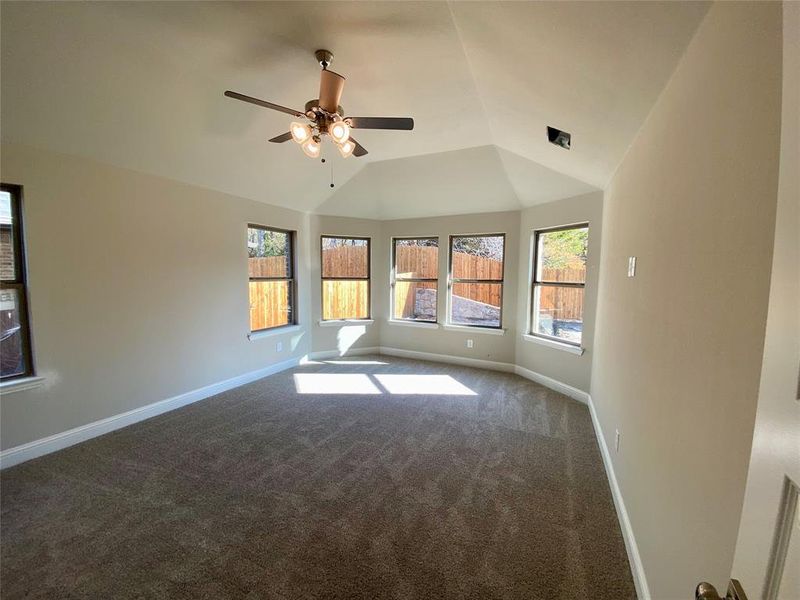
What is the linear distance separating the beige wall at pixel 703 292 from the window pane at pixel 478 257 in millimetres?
3055

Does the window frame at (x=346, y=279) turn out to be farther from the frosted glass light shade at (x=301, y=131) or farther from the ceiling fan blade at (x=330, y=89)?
the ceiling fan blade at (x=330, y=89)

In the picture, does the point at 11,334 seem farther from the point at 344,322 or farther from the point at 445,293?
the point at 445,293

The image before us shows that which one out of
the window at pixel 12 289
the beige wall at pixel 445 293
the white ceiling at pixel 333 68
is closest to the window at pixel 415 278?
the beige wall at pixel 445 293

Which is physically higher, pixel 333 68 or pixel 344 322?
pixel 333 68

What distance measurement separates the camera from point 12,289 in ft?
8.23

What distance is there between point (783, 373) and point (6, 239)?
13.4 feet

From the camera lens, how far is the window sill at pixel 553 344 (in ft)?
12.6

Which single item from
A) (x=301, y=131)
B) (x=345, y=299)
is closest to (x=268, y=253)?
(x=345, y=299)

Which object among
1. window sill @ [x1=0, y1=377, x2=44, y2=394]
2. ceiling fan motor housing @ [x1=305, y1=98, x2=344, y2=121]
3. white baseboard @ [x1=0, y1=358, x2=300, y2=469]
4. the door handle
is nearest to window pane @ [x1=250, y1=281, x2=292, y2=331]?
white baseboard @ [x1=0, y1=358, x2=300, y2=469]

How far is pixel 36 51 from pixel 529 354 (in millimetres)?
5292

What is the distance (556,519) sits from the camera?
6.63ft

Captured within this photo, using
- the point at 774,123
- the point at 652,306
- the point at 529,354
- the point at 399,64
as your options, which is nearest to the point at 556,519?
the point at 652,306

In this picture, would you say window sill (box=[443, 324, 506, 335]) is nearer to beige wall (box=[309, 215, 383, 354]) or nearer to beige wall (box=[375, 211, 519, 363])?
beige wall (box=[375, 211, 519, 363])

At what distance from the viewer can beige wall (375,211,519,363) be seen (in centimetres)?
483
